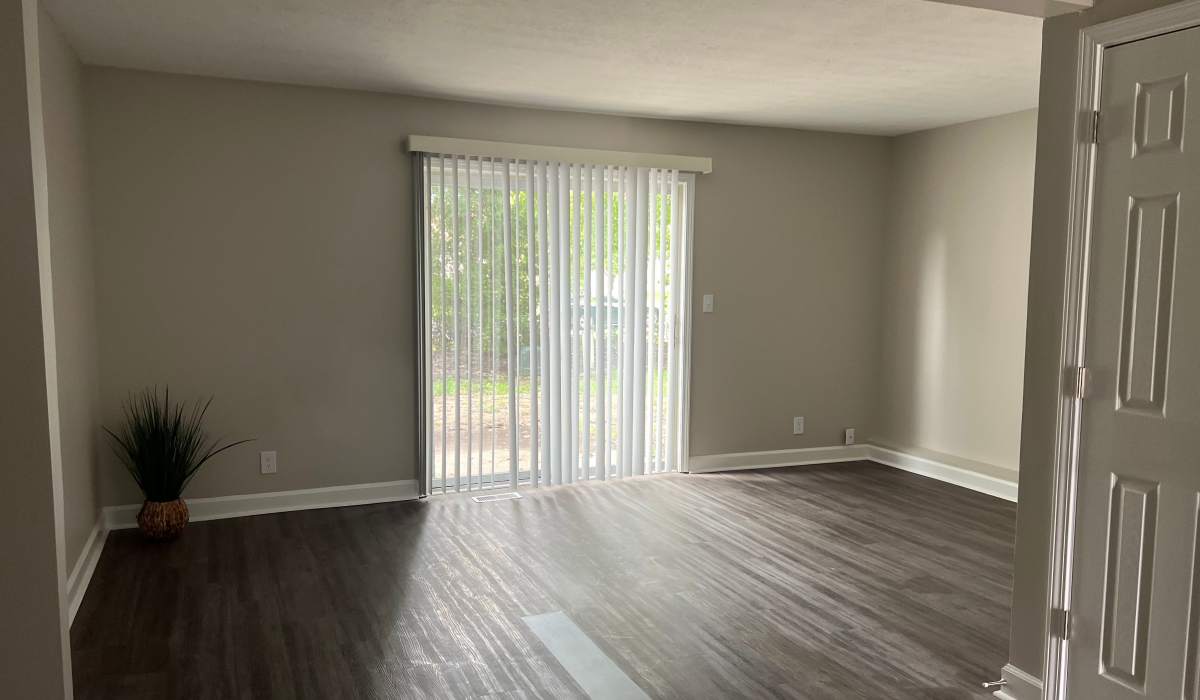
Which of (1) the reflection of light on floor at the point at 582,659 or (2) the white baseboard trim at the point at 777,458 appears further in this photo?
(2) the white baseboard trim at the point at 777,458

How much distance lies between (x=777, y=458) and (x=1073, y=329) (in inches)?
148

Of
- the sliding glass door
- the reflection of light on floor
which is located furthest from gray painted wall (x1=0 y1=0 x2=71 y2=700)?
the sliding glass door

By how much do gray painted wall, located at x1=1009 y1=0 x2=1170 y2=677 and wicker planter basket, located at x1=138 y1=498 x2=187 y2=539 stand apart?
12.3 ft

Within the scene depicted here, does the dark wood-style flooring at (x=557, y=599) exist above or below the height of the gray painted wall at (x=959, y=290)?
below

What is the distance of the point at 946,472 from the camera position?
18.8ft

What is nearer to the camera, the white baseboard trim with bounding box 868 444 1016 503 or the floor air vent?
the floor air vent

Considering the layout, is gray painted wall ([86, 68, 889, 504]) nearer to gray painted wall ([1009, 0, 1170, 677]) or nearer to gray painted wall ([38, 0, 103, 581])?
gray painted wall ([38, 0, 103, 581])

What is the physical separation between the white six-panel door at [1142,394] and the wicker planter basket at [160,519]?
389 cm

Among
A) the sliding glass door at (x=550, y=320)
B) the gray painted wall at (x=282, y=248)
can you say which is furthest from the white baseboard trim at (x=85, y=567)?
the sliding glass door at (x=550, y=320)

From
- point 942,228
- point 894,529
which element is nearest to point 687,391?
point 894,529

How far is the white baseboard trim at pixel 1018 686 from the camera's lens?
2.66m

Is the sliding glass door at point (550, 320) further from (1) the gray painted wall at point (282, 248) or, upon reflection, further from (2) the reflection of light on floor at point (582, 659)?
(2) the reflection of light on floor at point (582, 659)

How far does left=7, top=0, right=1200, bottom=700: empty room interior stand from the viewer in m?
2.34

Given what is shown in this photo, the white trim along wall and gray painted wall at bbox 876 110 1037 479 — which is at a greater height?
gray painted wall at bbox 876 110 1037 479
